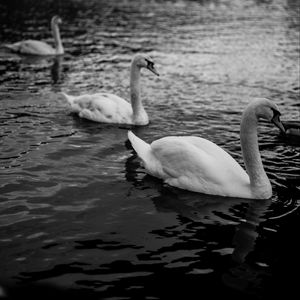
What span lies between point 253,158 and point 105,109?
5487 millimetres

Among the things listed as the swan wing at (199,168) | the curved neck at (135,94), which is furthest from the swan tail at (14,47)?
the swan wing at (199,168)

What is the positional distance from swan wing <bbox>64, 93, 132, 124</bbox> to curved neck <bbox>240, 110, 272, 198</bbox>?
5040 mm

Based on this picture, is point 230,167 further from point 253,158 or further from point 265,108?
point 265,108

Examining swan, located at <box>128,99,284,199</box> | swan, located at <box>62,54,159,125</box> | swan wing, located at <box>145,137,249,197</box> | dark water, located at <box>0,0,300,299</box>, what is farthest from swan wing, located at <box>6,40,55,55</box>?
swan, located at <box>128,99,284,199</box>

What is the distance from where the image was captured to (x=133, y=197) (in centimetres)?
918

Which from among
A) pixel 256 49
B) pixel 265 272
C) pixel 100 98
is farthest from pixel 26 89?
pixel 256 49

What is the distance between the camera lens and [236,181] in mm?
9086

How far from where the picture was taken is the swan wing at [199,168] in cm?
902

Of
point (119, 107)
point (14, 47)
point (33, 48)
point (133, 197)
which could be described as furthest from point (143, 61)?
point (14, 47)

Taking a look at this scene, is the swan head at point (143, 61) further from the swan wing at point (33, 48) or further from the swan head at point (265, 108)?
the swan wing at point (33, 48)

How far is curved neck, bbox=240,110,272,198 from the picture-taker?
29.6 ft

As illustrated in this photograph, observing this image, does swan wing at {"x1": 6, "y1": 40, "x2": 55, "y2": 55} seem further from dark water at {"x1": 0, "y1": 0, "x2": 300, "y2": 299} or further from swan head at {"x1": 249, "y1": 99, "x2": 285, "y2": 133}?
swan head at {"x1": 249, "y1": 99, "x2": 285, "y2": 133}

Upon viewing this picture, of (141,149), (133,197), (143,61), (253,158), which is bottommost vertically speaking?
(133,197)

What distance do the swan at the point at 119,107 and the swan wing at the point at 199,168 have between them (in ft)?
12.6
